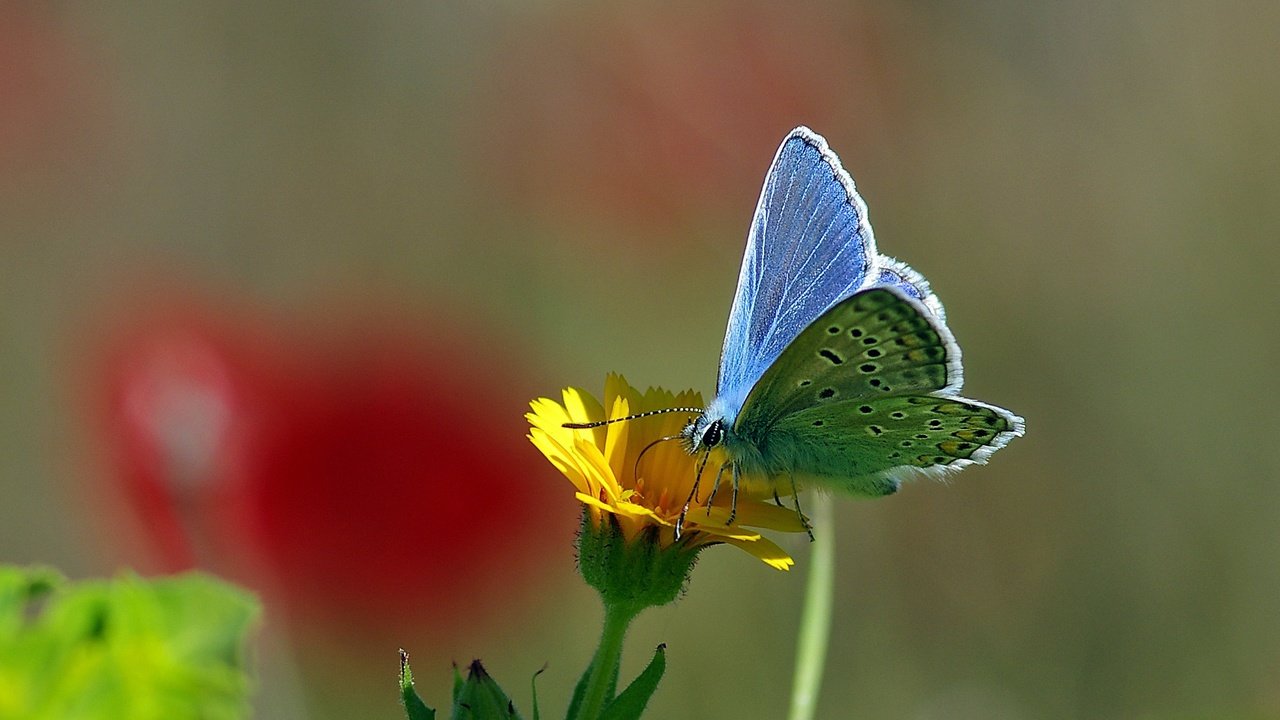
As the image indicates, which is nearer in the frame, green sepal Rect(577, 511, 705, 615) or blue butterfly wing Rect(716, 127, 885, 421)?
green sepal Rect(577, 511, 705, 615)

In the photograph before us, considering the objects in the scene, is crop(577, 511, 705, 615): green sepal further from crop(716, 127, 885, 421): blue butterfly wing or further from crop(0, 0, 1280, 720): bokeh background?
crop(0, 0, 1280, 720): bokeh background

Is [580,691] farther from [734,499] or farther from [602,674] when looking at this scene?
[734,499]

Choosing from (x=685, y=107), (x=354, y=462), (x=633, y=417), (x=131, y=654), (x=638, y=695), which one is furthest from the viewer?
(x=685, y=107)

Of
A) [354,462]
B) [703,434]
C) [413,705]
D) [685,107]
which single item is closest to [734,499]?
[703,434]

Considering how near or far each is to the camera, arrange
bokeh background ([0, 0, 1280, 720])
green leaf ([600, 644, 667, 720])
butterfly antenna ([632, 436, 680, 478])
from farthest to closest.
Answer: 1. bokeh background ([0, 0, 1280, 720])
2. butterfly antenna ([632, 436, 680, 478])
3. green leaf ([600, 644, 667, 720])

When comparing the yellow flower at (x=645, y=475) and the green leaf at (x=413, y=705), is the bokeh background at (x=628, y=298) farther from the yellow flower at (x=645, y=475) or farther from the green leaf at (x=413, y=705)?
the green leaf at (x=413, y=705)

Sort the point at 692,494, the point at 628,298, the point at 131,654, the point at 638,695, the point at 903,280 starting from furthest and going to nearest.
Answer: the point at 628,298 → the point at 903,280 → the point at 692,494 → the point at 638,695 → the point at 131,654

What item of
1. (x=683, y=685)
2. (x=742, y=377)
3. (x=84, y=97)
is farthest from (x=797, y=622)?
(x=84, y=97)

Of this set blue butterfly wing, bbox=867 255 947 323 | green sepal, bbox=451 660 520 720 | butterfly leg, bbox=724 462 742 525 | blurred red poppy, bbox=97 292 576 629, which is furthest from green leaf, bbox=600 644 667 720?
blurred red poppy, bbox=97 292 576 629
